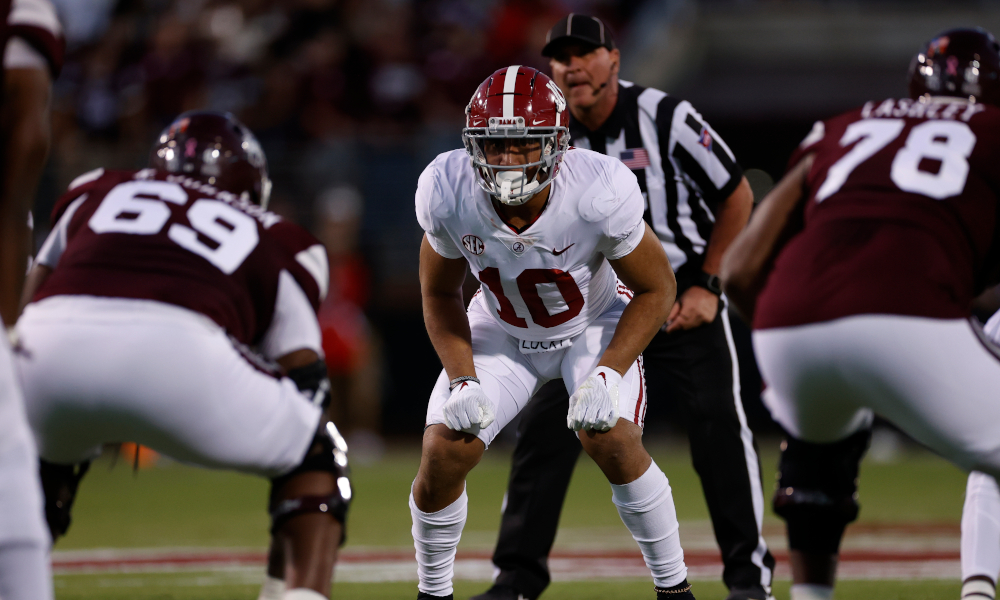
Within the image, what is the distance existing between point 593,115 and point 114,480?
673cm

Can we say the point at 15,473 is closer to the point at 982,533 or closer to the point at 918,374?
the point at 918,374

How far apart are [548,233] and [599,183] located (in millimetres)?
228

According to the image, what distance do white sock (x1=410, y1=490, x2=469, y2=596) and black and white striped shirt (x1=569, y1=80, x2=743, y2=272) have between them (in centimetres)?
144

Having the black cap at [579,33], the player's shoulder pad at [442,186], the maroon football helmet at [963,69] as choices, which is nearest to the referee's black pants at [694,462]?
the player's shoulder pad at [442,186]

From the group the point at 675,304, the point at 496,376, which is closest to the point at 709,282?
the point at 675,304

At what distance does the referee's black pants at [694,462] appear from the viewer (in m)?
4.16

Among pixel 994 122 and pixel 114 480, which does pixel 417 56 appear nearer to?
pixel 114 480

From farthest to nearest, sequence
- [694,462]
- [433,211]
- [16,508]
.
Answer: [694,462] → [433,211] → [16,508]

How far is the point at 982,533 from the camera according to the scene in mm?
3475

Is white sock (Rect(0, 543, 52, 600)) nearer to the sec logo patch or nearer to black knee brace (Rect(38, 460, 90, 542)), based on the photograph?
black knee brace (Rect(38, 460, 90, 542))

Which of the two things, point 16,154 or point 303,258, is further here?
point 303,258

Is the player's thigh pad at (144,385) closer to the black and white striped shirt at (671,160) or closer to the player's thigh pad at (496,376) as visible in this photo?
the player's thigh pad at (496,376)

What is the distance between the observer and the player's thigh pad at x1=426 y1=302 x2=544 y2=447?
373cm

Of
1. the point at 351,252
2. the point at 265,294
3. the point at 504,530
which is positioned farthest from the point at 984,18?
the point at 265,294
